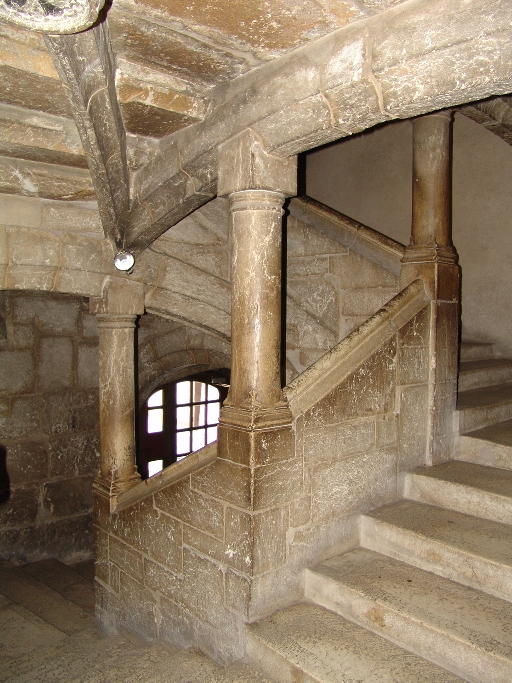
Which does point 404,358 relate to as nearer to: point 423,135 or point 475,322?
point 423,135

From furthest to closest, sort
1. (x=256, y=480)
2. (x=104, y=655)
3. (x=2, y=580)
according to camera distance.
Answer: (x=2, y=580), (x=104, y=655), (x=256, y=480)

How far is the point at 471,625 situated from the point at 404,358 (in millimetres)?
1264

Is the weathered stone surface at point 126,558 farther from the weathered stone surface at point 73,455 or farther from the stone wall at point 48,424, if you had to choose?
the weathered stone surface at point 73,455

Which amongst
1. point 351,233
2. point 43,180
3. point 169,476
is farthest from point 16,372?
point 351,233

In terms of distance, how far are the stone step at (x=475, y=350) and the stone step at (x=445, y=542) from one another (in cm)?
184

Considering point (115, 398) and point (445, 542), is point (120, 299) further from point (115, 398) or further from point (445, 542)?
point (445, 542)

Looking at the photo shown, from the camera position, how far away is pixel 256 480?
2217 millimetres

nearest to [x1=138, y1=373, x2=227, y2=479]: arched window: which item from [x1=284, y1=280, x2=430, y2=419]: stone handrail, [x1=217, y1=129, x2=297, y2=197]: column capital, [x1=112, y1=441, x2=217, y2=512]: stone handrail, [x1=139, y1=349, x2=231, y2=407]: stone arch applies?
[x1=139, y1=349, x2=231, y2=407]: stone arch

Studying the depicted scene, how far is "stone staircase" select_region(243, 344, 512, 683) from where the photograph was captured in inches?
74.5

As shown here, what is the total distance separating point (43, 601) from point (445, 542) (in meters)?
3.05

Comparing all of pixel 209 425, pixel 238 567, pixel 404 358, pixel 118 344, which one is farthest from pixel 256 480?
pixel 209 425

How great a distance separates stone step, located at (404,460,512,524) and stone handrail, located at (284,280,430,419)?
751 millimetres

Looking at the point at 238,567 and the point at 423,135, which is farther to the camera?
the point at 423,135

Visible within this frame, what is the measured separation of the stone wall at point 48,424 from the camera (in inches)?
185
